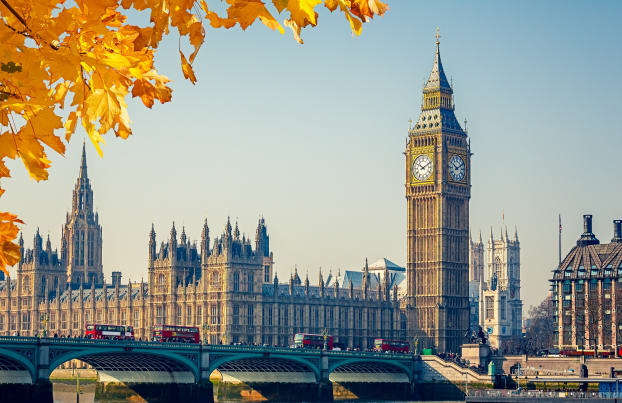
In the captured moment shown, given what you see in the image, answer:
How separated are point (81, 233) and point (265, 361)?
6634cm

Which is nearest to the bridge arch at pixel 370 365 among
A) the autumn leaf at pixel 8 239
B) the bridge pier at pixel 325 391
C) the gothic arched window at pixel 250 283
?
the bridge pier at pixel 325 391

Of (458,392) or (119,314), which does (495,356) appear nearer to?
(458,392)

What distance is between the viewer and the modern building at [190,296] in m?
128

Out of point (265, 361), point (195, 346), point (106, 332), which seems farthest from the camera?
point (265, 361)

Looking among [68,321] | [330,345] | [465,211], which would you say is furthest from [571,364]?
[68,321]

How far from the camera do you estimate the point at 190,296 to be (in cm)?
13125

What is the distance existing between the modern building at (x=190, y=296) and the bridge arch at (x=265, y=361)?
19.4m

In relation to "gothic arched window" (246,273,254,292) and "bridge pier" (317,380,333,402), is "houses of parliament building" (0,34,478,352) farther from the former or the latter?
"bridge pier" (317,380,333,402)

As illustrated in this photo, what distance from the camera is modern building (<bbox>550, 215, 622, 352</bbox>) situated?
127 metres

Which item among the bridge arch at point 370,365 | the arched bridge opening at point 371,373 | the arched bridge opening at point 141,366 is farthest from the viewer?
the arched bridge opening at point 371,373

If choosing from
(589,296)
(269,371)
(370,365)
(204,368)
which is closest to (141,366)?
(204,368)

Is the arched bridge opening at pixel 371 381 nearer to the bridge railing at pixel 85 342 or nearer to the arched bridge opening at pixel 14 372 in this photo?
the bridge railing at pixel 85 342

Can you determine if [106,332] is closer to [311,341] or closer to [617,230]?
[311,341]

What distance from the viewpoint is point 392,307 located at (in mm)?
142750
